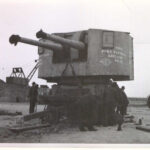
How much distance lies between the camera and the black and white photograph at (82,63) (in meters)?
5.82

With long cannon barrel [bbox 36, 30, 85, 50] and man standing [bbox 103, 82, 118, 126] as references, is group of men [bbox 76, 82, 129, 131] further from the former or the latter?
long cannon barrel [bbox 36, 30, 85, 50]

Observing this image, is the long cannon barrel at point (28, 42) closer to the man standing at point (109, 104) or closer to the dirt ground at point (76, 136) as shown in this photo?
the man standing at point (109, 104)

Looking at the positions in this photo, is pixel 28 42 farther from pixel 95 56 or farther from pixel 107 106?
pixel 107 106

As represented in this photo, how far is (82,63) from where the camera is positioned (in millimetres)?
7496

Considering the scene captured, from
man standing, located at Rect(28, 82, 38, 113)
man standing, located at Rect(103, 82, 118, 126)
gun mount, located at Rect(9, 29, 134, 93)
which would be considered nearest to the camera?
man standing, located at Rect(103, 82, 118, 126)

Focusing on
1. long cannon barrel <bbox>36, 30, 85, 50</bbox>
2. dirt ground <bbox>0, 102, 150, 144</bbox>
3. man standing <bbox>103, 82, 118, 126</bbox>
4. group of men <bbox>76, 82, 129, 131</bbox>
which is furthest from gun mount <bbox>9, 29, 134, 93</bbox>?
dirt ground <bbox>0, 102, 150, 144</bbox>

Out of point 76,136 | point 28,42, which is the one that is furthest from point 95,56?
point 76,136

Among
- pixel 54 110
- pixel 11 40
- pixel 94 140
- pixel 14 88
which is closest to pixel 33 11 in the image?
pixel 11 40

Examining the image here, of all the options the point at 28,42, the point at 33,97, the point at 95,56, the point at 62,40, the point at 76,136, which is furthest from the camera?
the point at 33,97

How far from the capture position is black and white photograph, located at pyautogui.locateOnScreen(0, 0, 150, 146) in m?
5.82

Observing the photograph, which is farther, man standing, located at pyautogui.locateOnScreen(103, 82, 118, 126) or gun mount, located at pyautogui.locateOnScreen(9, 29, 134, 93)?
gun mount, located at pyautogui.locateOnScreen(9, 29, 134, 93)

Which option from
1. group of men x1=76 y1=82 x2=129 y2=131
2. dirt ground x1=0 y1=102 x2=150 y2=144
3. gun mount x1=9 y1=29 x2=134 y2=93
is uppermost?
gun mount x1=9 y1=29 x2=134 y2=93

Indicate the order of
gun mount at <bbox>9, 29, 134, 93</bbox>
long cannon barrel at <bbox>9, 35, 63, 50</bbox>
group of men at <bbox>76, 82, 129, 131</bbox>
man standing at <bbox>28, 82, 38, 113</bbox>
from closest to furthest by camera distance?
1. long cannon barrel at <bbox>9, 35, 63, 50</bbox>
2. group of men at <bbox>76, 82, 129, 131</bbox>
3. gun mount at <bbox>9, 29, 134, 93</bbox>
4. man standing at <bbox>28, 82, 38, 113</bbox>

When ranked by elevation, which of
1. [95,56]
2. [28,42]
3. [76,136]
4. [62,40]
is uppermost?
[62,40]
